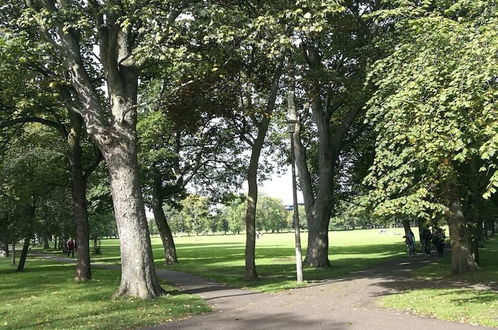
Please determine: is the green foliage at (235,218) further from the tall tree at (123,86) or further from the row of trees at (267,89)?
the tall tree at (123,86)

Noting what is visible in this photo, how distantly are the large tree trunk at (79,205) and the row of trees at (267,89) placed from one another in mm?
53

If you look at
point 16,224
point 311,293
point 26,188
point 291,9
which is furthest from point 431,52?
point 16,224

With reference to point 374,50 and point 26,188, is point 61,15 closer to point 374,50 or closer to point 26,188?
point 374,50

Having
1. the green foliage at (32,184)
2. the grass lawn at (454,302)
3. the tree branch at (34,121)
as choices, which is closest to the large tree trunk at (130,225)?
the tree branch at (34,121)

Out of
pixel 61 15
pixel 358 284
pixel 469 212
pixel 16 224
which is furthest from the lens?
pixel 16 224

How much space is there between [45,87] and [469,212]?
16290 millimetres

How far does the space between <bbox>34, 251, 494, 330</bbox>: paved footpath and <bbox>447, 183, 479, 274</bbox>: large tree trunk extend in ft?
6.10

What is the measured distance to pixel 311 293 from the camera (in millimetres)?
13031

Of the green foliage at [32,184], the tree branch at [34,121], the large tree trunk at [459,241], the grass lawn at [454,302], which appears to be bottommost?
the grass lawn at [454,302]

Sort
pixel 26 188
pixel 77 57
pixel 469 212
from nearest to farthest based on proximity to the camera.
→ 1. pixel 77 57
2. pixel 469 212
3. pixel 26 188

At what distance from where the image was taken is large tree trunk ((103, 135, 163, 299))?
41.2ft

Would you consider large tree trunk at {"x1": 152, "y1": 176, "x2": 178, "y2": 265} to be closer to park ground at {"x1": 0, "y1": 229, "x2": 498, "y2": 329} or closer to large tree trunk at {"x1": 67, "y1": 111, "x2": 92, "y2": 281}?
large tree trunk at {"x1": 67, "y1": 111, "x2": 92, "y2": 281}

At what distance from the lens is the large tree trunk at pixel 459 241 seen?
16.2m

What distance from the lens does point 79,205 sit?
741 inches
